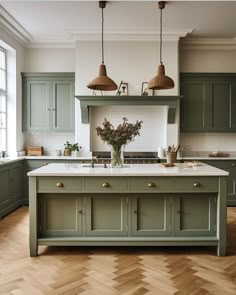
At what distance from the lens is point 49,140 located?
6.49m

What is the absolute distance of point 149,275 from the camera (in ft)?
9.41

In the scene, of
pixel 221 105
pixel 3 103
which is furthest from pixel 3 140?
pixel 221 105

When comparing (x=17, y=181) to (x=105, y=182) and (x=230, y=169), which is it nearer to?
(x=105, y=182)

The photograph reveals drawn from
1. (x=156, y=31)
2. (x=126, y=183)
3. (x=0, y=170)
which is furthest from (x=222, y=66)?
(x=0, y=170)

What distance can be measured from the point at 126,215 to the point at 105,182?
0.44 meters

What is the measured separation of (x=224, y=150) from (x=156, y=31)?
9.06 ft

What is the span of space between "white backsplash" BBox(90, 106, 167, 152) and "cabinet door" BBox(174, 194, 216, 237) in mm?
2817

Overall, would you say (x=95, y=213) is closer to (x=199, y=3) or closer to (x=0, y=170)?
(x=0, y=170)

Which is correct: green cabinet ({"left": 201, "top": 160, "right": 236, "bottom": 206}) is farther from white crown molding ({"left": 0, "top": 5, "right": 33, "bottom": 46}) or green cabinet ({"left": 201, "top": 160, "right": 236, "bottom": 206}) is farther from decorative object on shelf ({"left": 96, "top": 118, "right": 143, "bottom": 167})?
white crown molding ({"left": 0, "top": 5, "right": 33, "bottom": 46})

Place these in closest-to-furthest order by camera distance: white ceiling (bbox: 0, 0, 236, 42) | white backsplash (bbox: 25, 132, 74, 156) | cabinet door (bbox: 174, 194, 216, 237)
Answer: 1. cabinet door (bbox: 174, 194, 216, 237)
2. white ceiling (bbox: 0, 0, 236, 42)
3. white backsplash (bbox: 25, 132, 74, 156)

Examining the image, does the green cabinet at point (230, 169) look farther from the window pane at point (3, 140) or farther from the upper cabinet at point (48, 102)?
the window pane at point (3, 140)

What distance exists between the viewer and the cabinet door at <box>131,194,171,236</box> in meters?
3.35

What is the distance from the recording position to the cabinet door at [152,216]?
11.0 ft

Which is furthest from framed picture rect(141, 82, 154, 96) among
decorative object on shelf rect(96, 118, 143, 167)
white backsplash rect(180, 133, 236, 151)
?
decorative object on shelf rect(96, 118, 143, 167)
